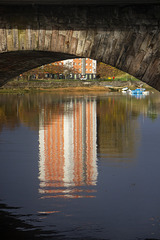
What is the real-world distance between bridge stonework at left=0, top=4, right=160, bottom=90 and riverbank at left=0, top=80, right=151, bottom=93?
74.3 m

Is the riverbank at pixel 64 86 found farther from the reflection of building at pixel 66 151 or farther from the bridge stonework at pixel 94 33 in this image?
the bridge stonework at pixel 94 33

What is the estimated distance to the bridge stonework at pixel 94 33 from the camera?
32.9 feet

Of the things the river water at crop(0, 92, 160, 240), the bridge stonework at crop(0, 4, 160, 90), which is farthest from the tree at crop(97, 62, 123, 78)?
the bridge stonework at crop(0, 4, 160, 90)

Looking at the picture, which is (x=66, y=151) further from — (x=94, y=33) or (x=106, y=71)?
(x=106, y=71)

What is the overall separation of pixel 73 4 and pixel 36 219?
7675 mm

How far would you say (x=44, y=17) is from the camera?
10.6m

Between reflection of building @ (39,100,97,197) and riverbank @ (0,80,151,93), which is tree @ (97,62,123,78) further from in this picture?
reflection of building @ (39,100,97,197)

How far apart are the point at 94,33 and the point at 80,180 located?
11.0 m

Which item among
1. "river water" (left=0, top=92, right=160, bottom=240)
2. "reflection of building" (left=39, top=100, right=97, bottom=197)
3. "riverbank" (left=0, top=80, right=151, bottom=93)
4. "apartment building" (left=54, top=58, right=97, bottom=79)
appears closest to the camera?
"river water" (left=0, top=92, right=160, bottom=240)

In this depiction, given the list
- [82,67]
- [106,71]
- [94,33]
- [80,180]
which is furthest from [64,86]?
[94,33]

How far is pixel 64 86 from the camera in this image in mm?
98625

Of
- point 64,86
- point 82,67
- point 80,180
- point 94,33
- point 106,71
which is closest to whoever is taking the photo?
point 94,33

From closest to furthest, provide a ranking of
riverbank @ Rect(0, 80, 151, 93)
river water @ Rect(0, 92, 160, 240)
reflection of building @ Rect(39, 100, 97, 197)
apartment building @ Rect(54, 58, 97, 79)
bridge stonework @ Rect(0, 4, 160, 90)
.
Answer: bridge stonework @ Rect(0, 4, 160, 90)
river water @ Rect(0, 92, 160, 240)
reflection of building @ Rect(39, 100, 97, 197)
riverbank @ Rect(0, 80, 151, 93)
apartment building @ Rect(54, 58, 97, 79)

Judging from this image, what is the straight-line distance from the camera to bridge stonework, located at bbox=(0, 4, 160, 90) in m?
10.0
